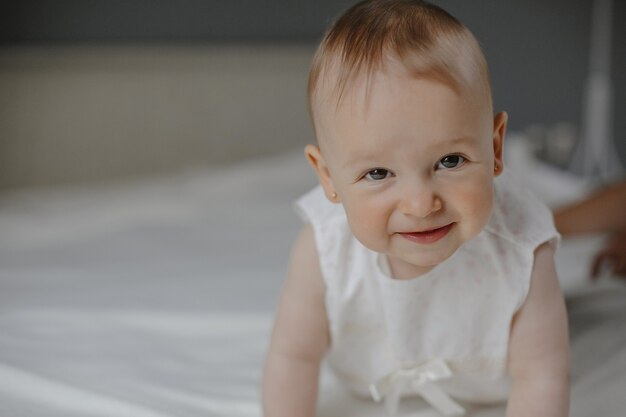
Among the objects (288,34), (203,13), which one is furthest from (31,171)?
(288,34)

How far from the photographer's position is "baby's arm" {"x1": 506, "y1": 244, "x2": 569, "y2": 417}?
0.84 metres

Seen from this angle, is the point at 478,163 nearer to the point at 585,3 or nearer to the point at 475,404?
the point at 475,404

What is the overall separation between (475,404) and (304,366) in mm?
228

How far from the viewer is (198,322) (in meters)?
1.26

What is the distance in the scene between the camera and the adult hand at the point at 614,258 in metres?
1.38

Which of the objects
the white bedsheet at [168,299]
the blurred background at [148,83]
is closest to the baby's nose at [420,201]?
the white bedsheet at [168,299]

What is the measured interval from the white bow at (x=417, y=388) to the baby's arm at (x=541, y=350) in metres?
0.09

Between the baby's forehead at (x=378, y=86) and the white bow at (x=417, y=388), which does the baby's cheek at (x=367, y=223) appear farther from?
the white bow at (x=417, y=388)

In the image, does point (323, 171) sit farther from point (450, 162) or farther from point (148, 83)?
point (148, 83)

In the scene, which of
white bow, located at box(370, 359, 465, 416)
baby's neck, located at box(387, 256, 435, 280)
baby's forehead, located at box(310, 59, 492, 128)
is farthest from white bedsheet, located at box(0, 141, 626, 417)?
baby's forehead, located at box(310, 59, 492, 128)

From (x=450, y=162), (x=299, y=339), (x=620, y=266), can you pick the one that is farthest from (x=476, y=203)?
(x=620, y=266)

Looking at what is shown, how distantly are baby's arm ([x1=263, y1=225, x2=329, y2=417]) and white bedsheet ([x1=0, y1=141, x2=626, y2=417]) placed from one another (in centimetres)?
9

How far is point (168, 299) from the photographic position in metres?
1.37

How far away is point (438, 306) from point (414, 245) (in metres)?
0.17
